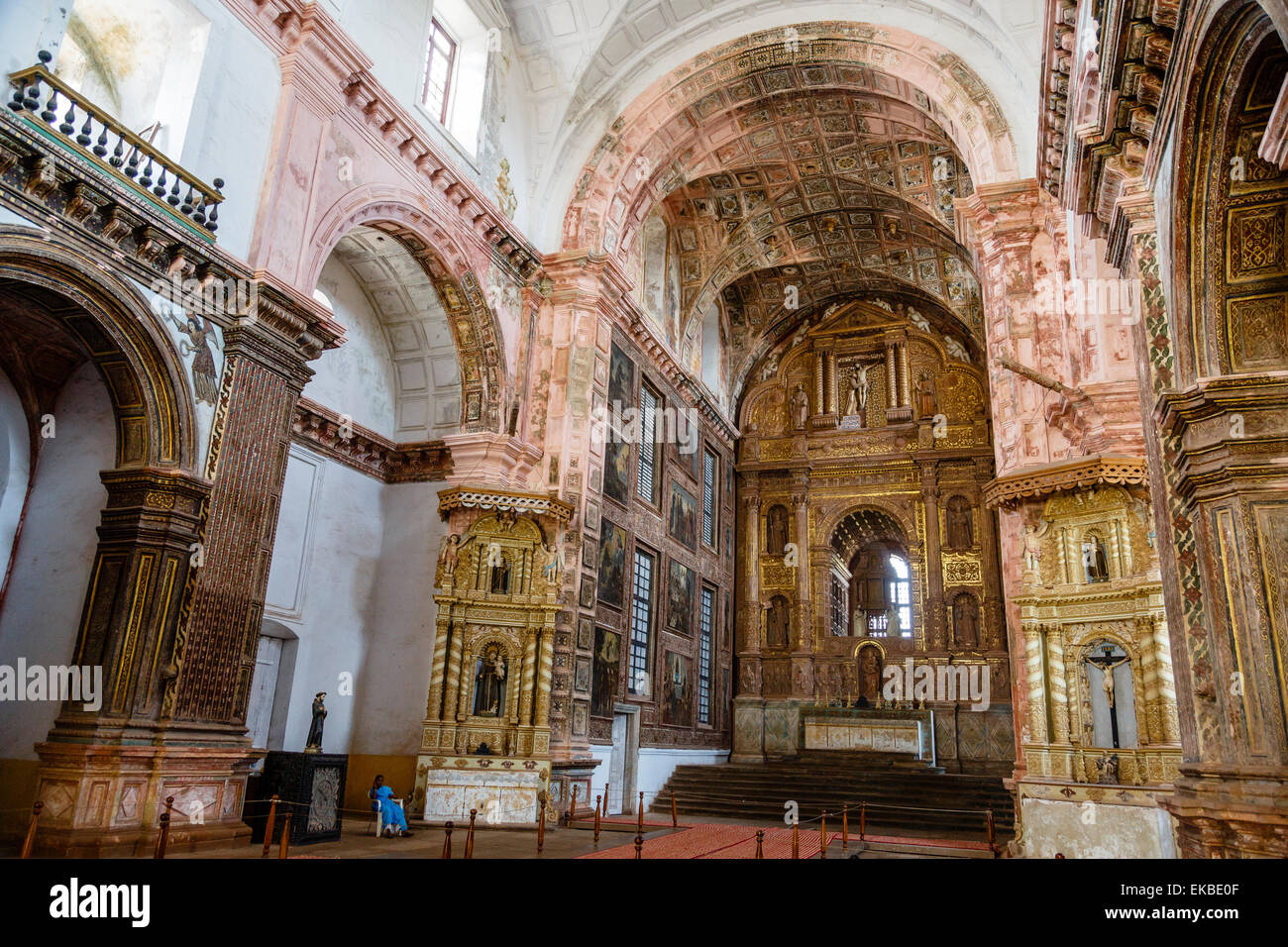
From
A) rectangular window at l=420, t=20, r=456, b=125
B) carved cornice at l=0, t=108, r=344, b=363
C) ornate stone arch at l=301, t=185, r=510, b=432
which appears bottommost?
carved cornice at l=0, t=108, r=344, b=363

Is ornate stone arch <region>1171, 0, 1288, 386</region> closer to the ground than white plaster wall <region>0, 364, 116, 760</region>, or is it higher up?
higher up

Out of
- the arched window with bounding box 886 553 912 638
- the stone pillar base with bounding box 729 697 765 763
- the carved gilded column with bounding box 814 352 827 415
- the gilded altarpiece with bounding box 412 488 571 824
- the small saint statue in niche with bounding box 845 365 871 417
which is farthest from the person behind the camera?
the arched window with bounding box 886 553 912 638

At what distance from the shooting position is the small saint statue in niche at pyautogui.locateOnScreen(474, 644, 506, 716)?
14.8m

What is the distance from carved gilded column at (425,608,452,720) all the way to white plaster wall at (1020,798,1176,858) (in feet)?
28.6

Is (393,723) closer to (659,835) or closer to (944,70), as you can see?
(659,835)

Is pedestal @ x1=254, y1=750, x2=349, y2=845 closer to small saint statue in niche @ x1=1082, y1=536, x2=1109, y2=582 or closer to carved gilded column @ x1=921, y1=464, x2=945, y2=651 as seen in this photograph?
small saint statue in niche @ x1=1082, y1=536, x2=1109, y2=582

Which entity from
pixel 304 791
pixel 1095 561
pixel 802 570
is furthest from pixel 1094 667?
pixel 802 570

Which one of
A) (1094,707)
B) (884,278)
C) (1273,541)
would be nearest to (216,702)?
(1273,541)

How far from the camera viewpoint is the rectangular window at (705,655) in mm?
22594

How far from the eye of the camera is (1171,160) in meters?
5.93

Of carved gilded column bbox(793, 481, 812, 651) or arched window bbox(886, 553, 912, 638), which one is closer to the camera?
carved gilded column bbox(793, 481, 812, 651)

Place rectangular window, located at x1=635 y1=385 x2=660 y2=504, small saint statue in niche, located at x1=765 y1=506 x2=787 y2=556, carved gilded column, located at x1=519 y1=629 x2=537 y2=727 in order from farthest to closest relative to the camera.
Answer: small saint statue in niche, located at x1=765 y1=506 x2=787 y2=556 < rectangular window, located at x1=635 y1=385 x2=660 y2=504 < carved gilded column, located at x1=519 y1=629 x2=537 y2=727

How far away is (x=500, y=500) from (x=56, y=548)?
6.65 m

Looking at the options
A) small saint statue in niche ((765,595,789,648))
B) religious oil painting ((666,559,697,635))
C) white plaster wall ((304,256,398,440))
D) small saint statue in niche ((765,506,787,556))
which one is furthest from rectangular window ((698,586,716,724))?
white plaster wall ((304,256,398,440))
